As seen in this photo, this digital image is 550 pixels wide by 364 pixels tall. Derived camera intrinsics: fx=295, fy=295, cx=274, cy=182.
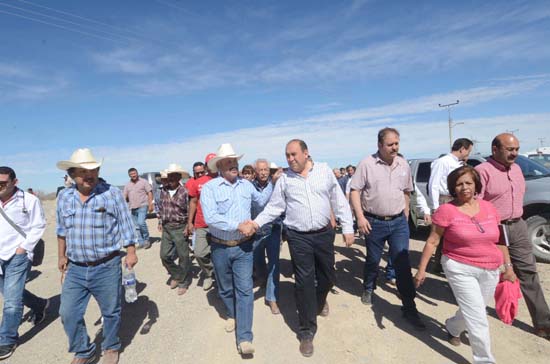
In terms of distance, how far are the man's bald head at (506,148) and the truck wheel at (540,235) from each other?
3.00 meters

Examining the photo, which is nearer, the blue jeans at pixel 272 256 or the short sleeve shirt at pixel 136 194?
the blue jeans at pixel 272 256

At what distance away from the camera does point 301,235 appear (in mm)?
3213

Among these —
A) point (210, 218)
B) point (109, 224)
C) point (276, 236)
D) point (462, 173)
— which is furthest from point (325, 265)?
point (109, 224)

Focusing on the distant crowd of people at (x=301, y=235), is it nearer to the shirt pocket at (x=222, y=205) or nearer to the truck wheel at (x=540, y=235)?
the shirt pocket at (x=222, y=205)

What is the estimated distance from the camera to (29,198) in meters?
3.62

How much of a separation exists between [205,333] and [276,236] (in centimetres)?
150

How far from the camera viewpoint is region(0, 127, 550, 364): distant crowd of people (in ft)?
8.79

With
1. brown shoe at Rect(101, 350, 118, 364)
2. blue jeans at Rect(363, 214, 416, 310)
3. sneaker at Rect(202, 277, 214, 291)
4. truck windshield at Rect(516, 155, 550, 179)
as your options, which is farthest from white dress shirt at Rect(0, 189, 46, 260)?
truck windshield at Rect(516, 155, 550, 179)

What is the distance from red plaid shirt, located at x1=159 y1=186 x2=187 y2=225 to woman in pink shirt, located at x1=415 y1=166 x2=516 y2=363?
3850 mm

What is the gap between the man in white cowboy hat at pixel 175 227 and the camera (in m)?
5.01

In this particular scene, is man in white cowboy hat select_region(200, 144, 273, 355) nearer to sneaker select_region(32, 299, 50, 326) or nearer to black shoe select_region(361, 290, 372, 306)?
black shoe select_region(361, 290, 372, 306)

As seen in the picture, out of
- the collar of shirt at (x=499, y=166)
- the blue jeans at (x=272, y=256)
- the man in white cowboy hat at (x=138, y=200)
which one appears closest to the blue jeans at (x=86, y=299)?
the blue jeans at (x=272, y=256)

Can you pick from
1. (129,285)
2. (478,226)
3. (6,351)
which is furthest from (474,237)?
(6,351)

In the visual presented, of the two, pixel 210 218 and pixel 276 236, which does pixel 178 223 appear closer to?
pixel 276 236
